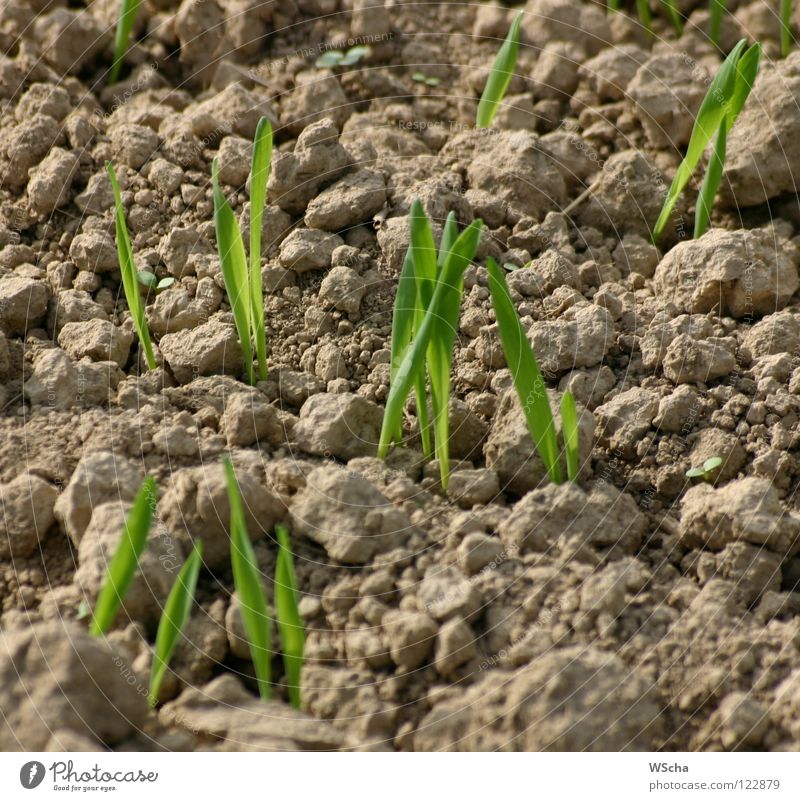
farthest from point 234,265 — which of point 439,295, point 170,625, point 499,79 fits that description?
point 499,79

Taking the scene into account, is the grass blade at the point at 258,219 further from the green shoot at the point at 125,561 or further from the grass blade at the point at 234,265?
the green shoot at the point at 125,561

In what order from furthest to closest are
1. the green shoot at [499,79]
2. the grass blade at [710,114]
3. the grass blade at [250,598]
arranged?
1. the green shoot at [499,79]
2. the grass blade at [710,114]
3. the grass blade at [250,598]

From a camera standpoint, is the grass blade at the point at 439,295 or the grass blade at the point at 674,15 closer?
the grass blade at the point at 439,295

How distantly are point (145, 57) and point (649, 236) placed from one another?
50.6 inches

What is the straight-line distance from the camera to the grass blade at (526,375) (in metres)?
1.36

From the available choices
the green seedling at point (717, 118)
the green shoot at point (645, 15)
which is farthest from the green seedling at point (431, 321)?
the green shoot at point (645, 15)

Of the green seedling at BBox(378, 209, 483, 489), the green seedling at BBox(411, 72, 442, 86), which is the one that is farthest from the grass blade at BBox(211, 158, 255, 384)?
the green seedling at BBox(411, 72, 442, 86)

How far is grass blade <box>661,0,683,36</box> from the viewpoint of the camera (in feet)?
7.44

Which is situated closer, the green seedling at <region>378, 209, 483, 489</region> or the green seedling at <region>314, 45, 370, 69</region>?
the green seedling at <region>378, 209, 483, 489</region>

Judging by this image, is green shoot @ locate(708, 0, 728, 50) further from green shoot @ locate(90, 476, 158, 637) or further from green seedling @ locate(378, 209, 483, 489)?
green shoot @ locate(90, 476, 158, 637)

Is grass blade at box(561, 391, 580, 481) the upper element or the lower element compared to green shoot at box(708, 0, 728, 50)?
lower

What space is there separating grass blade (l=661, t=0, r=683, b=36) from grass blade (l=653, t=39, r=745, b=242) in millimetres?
593

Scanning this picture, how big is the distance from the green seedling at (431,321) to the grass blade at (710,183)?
0.67 m

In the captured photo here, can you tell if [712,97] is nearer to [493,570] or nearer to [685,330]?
[685,330]
